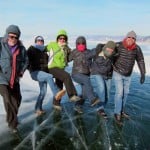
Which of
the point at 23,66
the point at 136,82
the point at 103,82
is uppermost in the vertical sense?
the point at 23,66

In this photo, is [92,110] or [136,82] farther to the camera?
[136,82]

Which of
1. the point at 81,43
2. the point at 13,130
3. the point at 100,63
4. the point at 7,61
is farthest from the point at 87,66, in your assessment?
the point at 13,130

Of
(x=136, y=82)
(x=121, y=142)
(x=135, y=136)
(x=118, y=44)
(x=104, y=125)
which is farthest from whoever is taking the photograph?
(x=136, y=82)

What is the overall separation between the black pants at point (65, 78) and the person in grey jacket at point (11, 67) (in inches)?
51.4

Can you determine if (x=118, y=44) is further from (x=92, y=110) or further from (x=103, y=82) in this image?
(x=92, y=110)

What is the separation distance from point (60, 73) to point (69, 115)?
1004mm

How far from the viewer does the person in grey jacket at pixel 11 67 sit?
685 centimetres

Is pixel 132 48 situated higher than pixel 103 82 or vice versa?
pixel 132 48

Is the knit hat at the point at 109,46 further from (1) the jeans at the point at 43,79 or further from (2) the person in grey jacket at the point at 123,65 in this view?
(1) the jeans at the point at 43,79

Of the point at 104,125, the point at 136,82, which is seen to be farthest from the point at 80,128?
the point at 136,82

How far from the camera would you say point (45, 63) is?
852 centimetres

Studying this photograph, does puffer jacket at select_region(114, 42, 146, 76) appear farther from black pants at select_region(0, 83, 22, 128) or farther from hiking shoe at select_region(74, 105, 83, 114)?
black pants at select_region(0, 83, 22, 128)

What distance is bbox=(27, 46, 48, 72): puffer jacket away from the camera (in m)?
8.25

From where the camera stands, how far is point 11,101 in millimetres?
7180
